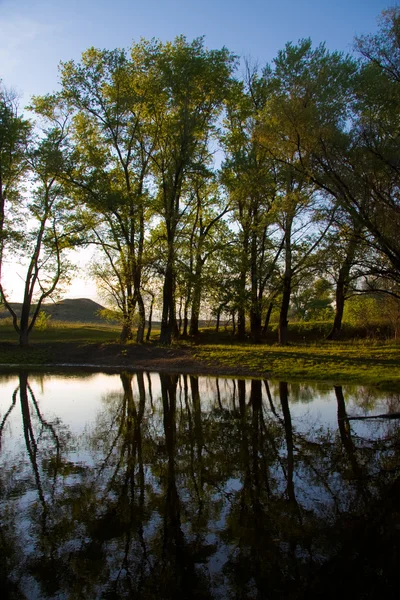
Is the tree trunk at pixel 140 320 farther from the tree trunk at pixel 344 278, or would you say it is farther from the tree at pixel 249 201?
the tree trunk at pixel 344 278

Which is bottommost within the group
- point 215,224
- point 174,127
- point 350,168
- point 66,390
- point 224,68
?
point 66,390

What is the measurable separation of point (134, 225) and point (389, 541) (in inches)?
1173

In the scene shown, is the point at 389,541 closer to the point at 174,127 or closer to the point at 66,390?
the point at 66,390

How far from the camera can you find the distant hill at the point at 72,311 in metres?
83.2

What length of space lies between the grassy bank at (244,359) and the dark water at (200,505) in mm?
6759

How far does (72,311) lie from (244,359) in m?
72.4

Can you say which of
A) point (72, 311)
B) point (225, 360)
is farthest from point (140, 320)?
point (72, 311)

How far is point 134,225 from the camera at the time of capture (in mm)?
33188

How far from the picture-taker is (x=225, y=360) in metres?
23.9

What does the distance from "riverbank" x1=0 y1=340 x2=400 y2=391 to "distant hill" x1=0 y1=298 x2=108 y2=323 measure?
2028 inches

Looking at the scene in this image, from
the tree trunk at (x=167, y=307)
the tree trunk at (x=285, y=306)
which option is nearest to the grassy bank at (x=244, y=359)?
the tree trunk at (x=167, y=307)

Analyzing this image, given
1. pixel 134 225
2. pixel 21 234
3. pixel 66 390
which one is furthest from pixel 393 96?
pixel 21 234

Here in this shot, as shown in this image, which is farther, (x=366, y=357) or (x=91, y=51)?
(x=91, y=51)

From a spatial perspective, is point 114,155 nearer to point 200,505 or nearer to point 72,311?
point 200,505
